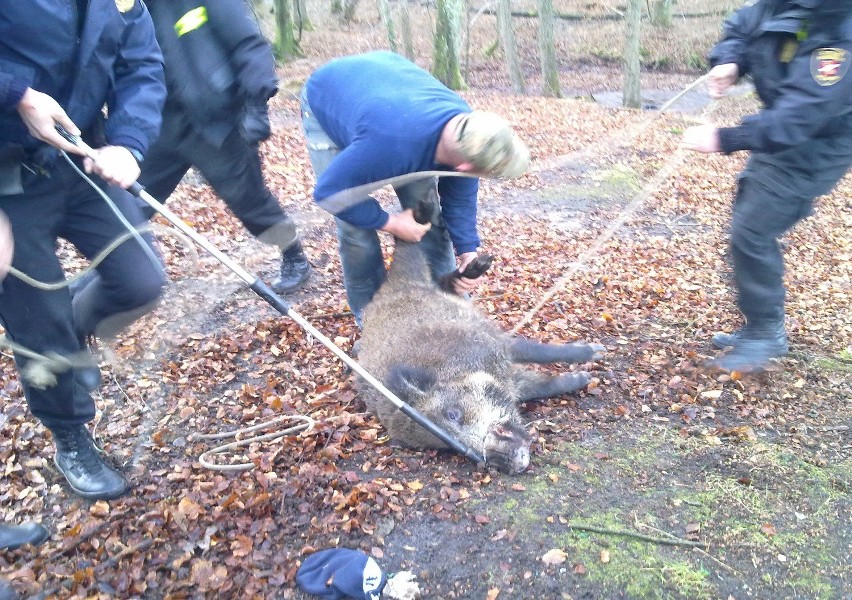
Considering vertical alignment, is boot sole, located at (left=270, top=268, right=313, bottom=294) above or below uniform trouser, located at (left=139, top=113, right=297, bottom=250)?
below

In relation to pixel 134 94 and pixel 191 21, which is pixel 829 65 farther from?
pixel 191 21

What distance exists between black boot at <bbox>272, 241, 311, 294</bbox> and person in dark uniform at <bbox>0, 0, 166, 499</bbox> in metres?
2.51

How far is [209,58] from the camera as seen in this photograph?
4957 millimetres

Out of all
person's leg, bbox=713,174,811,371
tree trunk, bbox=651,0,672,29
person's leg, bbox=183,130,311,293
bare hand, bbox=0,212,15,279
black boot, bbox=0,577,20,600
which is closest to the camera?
bare hand, bbox=0,212,15,279

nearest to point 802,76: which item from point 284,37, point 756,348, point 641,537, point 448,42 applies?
point 756,348

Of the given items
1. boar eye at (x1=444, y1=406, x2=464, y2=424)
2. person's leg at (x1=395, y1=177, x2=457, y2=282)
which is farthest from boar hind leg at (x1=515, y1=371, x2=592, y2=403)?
person's leg at (x1=395, y1=177, x2=457, y2=282)

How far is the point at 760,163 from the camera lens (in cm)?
449

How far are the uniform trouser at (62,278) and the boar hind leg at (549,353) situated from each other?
2610 mm

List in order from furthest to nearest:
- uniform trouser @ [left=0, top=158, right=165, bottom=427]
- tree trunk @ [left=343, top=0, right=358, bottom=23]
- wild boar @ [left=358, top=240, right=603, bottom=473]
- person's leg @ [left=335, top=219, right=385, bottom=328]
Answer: tree trunk @ [left=343, top=0, right=358, bottom=23]
person's leg @ [left=335, top=219, right=385, bottom=328]
wild boar @ [left=358, top=240, right=603, bottom=473]
uniform trouser @ [left=0, top=158, right=165, bottom=427]

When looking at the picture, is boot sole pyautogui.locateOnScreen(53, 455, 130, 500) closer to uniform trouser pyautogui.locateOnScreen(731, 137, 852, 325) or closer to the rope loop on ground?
the rope loop on ground

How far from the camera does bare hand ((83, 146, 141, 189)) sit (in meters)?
3.33

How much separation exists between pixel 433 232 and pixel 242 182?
1648 millimetres

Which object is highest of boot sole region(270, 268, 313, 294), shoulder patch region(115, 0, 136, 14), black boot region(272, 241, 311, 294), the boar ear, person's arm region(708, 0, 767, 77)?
shoulder patch region(115, 0, 136, 14)

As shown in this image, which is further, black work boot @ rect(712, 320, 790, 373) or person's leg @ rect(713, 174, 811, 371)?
black work boot @ rect(712, 320, 790, 373)
